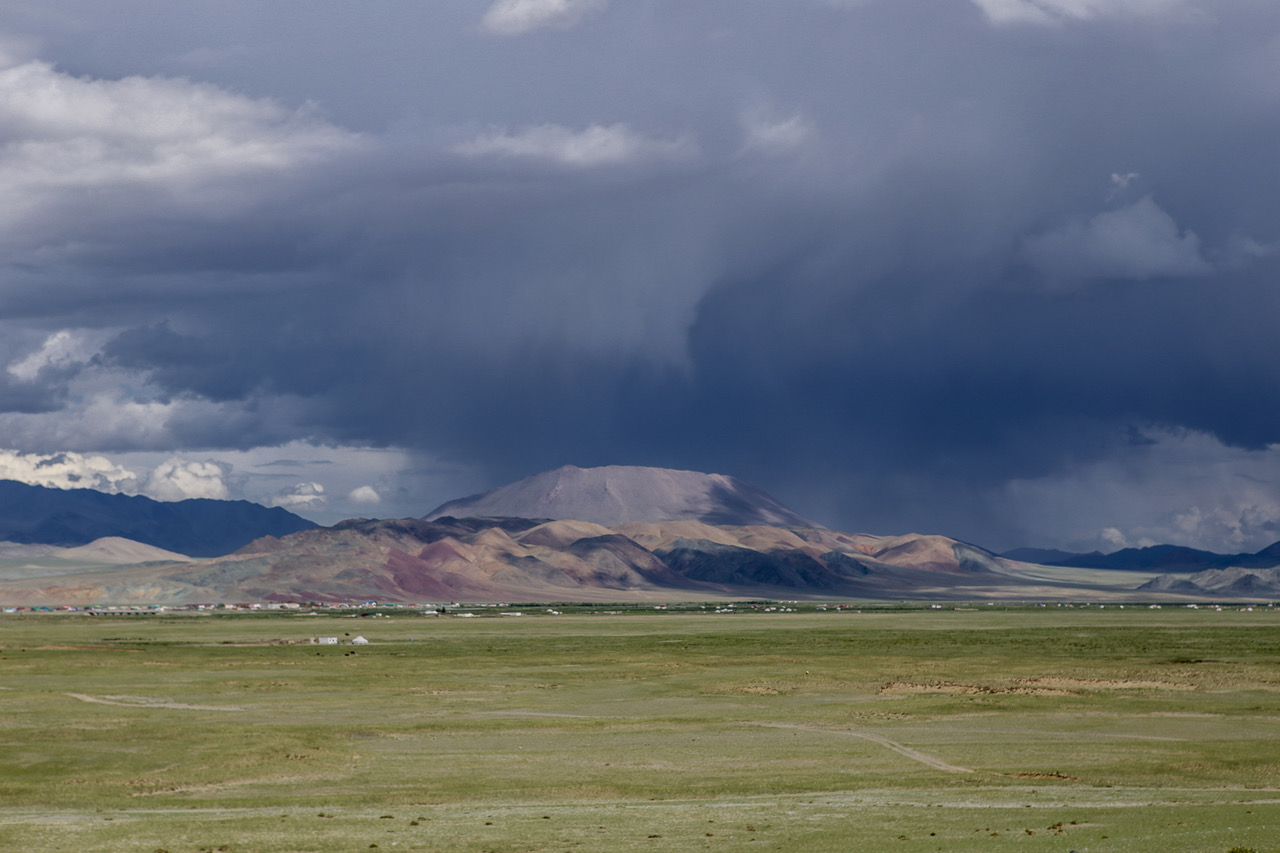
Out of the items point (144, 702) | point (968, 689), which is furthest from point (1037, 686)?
point (144, 702)

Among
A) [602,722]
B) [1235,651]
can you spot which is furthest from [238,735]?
[1235,651]

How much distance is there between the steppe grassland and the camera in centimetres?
3166

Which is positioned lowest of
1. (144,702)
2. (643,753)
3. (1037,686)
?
(144,702)

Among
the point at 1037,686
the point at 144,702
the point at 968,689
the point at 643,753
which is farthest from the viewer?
the point at 1037,686

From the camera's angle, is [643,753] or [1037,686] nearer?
[643,753]

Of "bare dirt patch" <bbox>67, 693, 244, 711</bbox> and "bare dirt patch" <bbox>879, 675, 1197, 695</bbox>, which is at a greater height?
"bare dirt patch" <bbox>879, 675, 1197, 695</bbox>

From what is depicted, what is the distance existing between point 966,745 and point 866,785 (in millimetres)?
12353

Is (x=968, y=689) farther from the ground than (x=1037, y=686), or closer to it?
closer to it

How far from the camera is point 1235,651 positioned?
116 m

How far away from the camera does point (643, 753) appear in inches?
2009

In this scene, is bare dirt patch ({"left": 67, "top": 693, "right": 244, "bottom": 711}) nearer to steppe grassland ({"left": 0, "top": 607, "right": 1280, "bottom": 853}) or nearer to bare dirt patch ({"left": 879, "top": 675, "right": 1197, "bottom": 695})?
steppe grassland ({"left": 0, "top": 607, "right": 1280, "bottom": 853})

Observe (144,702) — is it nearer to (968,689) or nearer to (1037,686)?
(968,689)

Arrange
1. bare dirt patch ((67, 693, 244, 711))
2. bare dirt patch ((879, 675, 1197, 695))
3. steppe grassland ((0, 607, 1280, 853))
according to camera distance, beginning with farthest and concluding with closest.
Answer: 1. bare dirt patch ((879, 675, 1197, 695))
2. bare dirt patch ((67, 693, 244, 711))
3. steppe grassland ((0, 607, 1280, 853))

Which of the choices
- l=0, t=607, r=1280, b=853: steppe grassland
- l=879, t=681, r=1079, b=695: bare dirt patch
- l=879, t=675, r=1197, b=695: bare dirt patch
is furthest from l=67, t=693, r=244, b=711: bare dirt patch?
l=879, t=675, r=1197, b=695: bare dirt patch
